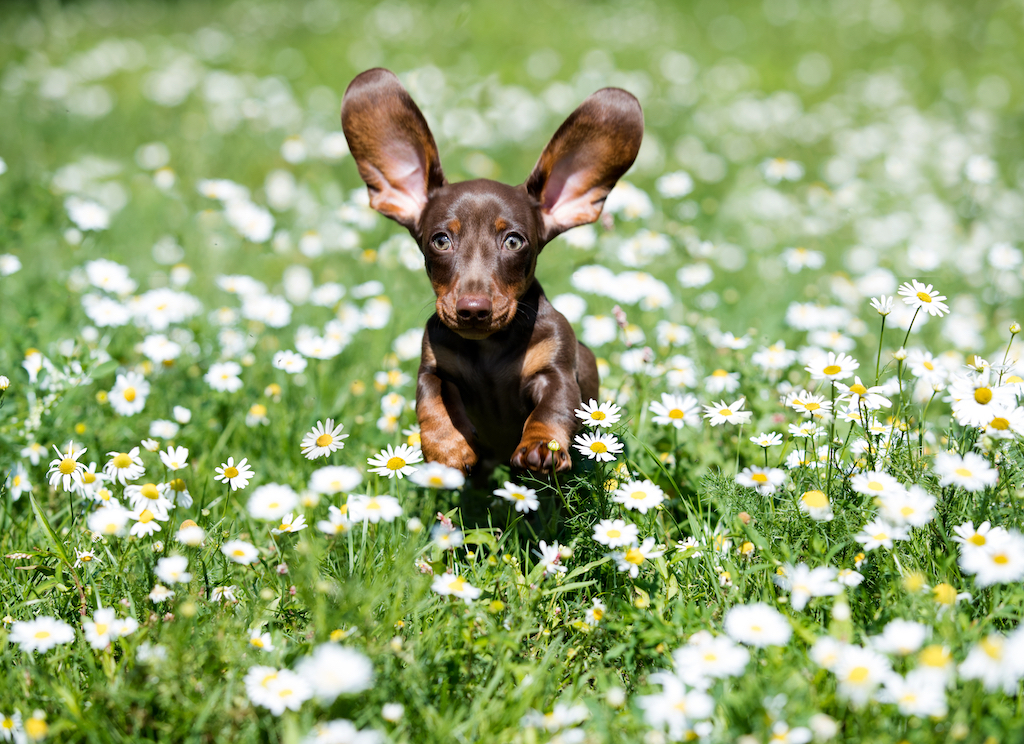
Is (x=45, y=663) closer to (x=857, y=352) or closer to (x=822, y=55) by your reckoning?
(x=857, y=352)

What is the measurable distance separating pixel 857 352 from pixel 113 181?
5632mm

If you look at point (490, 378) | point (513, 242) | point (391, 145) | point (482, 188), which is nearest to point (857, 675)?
point (490, 378)

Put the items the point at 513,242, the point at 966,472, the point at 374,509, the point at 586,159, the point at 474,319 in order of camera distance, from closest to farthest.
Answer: the point at 966,472 < the point at 374,509 < the point at 474,319 < the point at 513,242 < the point at 586,159

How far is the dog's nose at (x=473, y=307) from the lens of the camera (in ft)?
8.43

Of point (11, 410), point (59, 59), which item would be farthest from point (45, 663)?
point (59, 59)

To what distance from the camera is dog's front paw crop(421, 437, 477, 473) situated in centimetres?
267

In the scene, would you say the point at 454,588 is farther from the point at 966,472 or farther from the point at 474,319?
the point at 966,472

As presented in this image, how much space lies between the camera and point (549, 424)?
2.67 m

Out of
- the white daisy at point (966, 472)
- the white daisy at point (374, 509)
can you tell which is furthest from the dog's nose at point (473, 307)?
the white daisy at point (966, 472)

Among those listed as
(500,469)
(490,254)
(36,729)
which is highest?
(490,254)

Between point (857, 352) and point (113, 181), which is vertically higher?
point (113, 181)

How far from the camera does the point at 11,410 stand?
3271mm

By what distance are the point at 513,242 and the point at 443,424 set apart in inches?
25.8

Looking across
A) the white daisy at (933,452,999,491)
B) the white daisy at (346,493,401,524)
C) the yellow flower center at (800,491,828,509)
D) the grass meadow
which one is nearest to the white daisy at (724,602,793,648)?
the grass meadow
